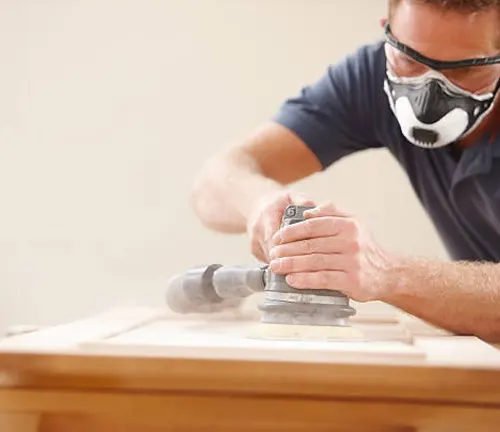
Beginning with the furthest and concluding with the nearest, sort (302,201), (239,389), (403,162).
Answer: (403,162), (302,201), (239,389)

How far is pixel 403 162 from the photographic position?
1333mm

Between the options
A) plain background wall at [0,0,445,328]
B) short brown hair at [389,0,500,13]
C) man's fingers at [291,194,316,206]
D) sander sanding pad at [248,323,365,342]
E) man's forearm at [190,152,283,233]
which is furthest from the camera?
plain background wall at [0,0,445,328]

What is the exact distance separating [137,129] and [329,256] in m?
1.06

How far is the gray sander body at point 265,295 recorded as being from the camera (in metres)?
0.80

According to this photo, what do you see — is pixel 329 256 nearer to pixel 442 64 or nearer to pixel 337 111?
pixel 442 64

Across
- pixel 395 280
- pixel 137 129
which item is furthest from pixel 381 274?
pixel 137 129

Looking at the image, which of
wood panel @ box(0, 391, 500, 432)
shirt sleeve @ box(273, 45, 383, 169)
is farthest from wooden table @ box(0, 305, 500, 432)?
shirt sleeve @ box(273, 45, 383, 169)

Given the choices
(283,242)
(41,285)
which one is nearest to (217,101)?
(41,285)

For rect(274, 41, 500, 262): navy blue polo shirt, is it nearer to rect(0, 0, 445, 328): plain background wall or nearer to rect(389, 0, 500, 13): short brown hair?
rect(389, 0, 500, 13): short brown hair

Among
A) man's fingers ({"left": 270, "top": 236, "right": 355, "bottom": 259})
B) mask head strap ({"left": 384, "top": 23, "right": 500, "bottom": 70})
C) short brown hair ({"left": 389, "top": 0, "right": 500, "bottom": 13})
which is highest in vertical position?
short brown hair ({"left": 389, "top": 0, "right": 500, "bottom": 13})

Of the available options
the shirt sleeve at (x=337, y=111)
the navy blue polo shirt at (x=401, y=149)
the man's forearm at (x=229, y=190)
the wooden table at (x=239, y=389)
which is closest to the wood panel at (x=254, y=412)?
the wooden table at (x=239, y=389)

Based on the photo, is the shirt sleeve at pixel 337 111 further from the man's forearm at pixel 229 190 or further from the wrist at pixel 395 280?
the wrist at pixel 395 280

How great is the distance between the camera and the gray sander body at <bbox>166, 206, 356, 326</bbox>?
80cm

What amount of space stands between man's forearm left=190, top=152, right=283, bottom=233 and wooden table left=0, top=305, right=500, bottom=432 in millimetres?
532
